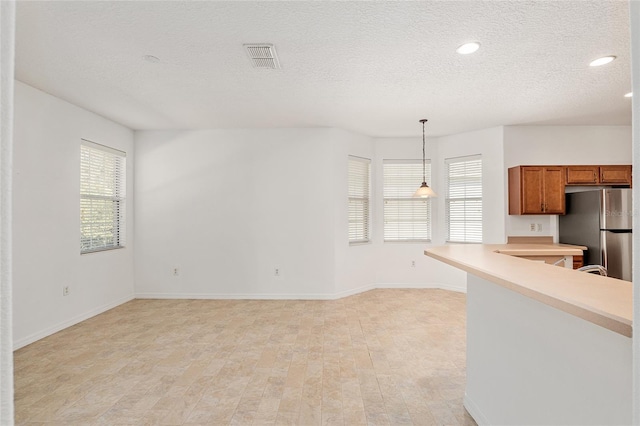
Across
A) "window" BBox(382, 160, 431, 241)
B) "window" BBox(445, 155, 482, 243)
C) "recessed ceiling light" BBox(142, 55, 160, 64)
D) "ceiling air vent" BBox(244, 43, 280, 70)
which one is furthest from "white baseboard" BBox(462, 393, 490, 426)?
"window" BBox(382, 160, 431, 241)

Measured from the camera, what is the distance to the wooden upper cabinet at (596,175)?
5.20 metres

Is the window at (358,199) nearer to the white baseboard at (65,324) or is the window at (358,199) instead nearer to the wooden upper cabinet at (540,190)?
the wooden upper cabinet at (540,190)

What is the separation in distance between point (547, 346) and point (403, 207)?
16.3 feet

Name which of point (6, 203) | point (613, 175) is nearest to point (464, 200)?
point (613, 175)

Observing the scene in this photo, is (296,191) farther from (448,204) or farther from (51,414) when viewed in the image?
(51,414)

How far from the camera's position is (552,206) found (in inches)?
203

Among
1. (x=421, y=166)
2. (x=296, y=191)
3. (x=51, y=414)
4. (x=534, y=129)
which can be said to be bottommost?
(x=51, y=414)

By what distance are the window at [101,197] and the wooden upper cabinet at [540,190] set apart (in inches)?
248

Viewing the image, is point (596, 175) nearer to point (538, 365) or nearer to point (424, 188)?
point (424, 188)

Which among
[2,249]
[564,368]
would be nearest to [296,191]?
[564,368]

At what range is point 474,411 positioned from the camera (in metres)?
2.26

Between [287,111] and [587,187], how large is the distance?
4.89 m

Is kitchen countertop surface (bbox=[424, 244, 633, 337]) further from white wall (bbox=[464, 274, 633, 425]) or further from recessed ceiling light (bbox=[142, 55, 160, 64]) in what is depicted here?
recessed ceiling light (bbox=[142, 55, 160, 64])

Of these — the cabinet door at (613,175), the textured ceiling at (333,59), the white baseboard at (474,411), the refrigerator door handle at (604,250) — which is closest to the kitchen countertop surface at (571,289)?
the white baseboard at (474,411)
